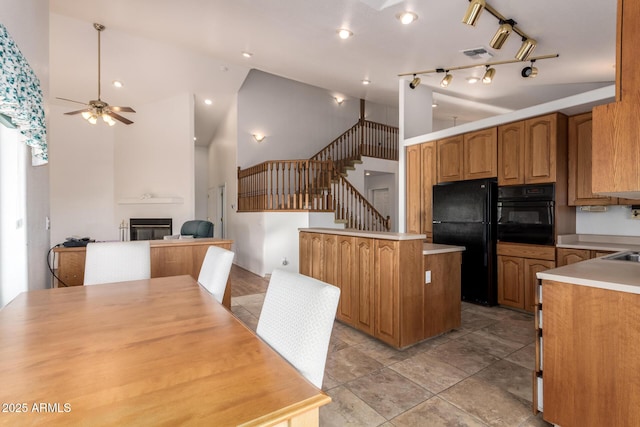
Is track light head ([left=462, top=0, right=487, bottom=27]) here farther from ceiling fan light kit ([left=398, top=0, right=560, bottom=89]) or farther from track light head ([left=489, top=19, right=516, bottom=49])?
track light head ([left=489, top=19, right=516, bottom=49])

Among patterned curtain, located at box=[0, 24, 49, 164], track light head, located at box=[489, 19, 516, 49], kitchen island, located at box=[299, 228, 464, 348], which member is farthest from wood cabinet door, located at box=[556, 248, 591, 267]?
patterned curtain, located at box=[0, 24, 49, 164]

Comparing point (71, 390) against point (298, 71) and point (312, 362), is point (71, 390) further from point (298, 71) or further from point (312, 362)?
point (298, 71)

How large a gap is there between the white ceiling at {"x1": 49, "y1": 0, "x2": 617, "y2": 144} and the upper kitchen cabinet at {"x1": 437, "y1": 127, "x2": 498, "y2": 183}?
3.25 ft

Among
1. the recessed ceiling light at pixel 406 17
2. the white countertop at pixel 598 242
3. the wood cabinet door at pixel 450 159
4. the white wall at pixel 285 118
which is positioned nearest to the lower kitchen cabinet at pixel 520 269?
the white countertop at pixel 598 242

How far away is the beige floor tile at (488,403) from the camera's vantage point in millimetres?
1771

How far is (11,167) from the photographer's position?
212 centimetres

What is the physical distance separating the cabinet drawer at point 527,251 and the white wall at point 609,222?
704 mm

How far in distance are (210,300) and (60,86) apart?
7.02 meters

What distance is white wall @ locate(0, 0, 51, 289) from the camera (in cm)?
206

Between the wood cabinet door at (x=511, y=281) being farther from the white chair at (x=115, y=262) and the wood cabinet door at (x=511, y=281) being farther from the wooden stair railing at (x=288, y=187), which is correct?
the white chair at (x=115, y=262)

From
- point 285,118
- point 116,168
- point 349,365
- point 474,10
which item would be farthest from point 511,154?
point 116,168

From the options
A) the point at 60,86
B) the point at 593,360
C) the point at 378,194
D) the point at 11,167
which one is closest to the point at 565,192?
the point at 593,360

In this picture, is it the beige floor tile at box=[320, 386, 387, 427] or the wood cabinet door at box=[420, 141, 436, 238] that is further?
the wood cabinet door at box=[420, 141, 436, 238]

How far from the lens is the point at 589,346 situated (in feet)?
4.99
